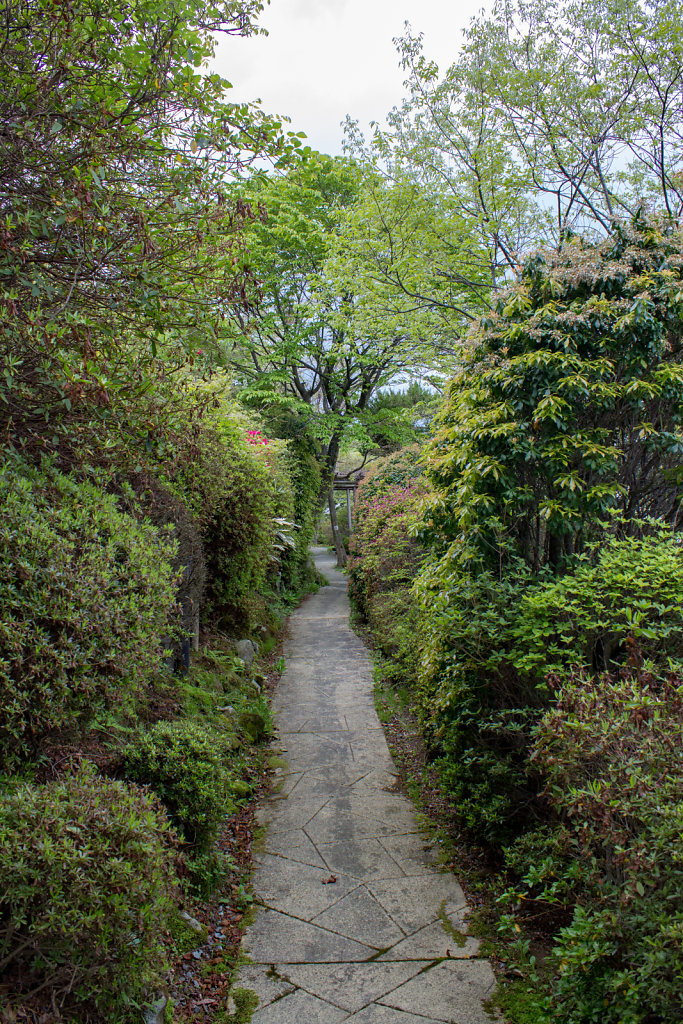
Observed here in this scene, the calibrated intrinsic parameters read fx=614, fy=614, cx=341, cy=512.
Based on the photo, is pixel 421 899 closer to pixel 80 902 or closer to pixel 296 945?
pixel 296 945

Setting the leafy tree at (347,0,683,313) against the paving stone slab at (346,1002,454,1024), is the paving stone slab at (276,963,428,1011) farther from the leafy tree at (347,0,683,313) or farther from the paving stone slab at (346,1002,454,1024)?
the leafy tree at (347,0,683,313)

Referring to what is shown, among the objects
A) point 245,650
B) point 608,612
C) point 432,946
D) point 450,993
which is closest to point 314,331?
point 245,650

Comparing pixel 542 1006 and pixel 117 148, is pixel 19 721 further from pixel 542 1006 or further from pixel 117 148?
pixel 117 148

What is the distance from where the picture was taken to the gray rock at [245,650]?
7688 millimetres

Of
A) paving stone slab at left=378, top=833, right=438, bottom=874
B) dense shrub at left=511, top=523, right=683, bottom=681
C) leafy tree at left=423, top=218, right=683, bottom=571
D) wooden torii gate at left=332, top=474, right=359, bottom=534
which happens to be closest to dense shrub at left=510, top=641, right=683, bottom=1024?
dense shrub at left=511, top=523, right=683, bottom=681

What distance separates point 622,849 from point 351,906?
81.2 inches

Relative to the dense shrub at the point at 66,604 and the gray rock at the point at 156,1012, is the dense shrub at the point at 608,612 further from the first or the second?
the gray rock at the point at 156,1012

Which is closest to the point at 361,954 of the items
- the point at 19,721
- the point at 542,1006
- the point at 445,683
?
the point at 542,1006

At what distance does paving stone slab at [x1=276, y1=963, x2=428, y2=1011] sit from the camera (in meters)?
2.96

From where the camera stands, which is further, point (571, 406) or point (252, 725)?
point (252, 725)

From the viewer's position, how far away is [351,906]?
3.74 meters

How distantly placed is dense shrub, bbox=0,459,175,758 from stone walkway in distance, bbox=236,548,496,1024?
168cm

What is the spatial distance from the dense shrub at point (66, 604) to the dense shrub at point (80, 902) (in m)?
0.39

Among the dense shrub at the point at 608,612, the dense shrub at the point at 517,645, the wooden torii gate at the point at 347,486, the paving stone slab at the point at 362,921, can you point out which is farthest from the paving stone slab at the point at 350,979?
the wooden torii gate at the point at 347,486
